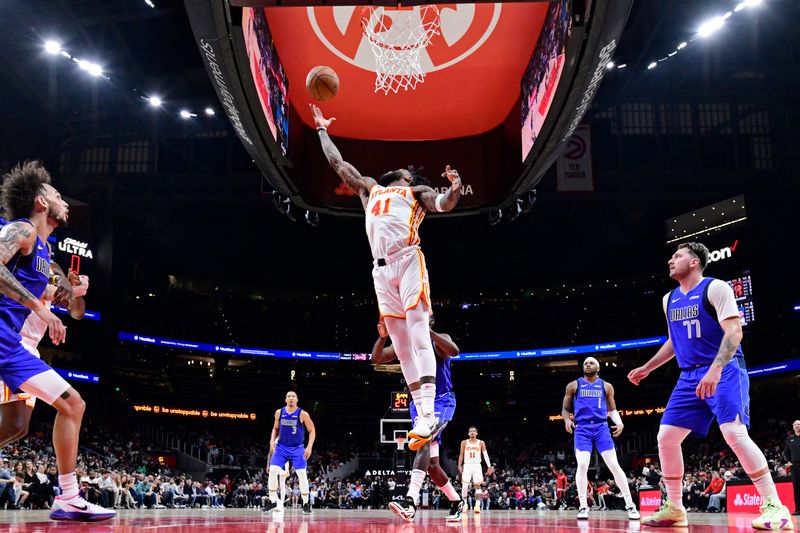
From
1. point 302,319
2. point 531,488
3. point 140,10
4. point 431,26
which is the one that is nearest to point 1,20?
point 140,10

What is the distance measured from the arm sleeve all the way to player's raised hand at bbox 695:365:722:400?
0.41 meters

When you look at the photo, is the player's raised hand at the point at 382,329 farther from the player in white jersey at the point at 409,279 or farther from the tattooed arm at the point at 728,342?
the tattooed arm at the point at 728,342

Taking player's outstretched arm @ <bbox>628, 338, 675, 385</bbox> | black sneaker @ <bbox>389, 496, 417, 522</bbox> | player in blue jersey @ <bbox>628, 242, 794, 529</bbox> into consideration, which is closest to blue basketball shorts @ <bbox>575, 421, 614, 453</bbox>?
player's outstretched arm @ <bbox>628, 338, 675, 385</bbox>

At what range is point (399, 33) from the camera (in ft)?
30.2

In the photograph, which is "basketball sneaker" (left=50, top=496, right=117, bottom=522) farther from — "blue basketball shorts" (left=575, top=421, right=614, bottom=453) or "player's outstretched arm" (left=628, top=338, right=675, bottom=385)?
"blue basketball shorts" (left=575, top=421, right=614, bottom=453)

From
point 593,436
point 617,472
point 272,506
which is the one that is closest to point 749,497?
point 593,436

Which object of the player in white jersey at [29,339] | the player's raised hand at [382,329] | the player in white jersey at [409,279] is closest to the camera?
the player in white jersey at [29,339]

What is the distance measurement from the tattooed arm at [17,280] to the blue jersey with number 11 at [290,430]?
25.4 ft

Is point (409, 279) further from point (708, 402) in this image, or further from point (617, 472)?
point (617, 472)

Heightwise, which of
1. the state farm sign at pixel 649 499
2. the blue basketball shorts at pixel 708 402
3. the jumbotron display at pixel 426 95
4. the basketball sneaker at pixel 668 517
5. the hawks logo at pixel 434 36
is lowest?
the state farm sign at pixel 649 499

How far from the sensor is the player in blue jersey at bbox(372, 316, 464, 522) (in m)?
5.63

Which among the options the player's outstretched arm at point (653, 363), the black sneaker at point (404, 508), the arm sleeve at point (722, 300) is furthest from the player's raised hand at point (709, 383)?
the black sneaker at point (404, 508)

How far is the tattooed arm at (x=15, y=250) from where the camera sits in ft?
13.3

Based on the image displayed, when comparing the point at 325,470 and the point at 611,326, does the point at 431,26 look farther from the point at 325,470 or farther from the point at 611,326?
the point at 611,326
